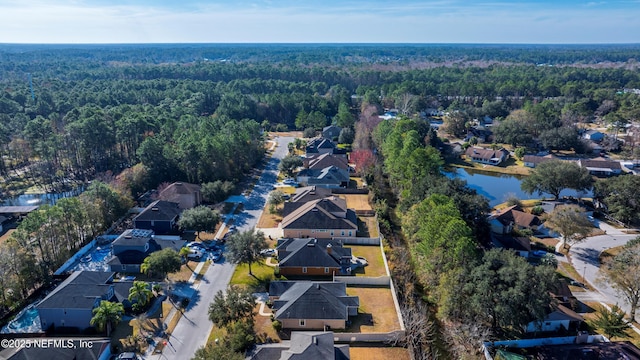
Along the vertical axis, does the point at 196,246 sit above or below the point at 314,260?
below

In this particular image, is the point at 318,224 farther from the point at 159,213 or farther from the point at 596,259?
the point at 596,259

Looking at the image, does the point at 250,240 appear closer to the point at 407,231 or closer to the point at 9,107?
the point at 407,231

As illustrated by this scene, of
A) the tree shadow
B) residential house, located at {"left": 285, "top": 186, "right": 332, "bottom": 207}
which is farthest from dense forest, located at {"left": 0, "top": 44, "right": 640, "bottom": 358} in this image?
the tree shadow

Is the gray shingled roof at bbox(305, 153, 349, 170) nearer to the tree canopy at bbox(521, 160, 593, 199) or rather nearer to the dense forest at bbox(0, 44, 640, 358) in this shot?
the dense forest at bbox(0, 44, 640, 358)

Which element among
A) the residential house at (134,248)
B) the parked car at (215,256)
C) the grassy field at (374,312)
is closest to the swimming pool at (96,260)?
the residential house at (134,248)

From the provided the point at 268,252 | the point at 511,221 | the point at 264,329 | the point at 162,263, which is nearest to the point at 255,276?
the point at 268,252

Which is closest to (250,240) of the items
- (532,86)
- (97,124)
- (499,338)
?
(499,338)
